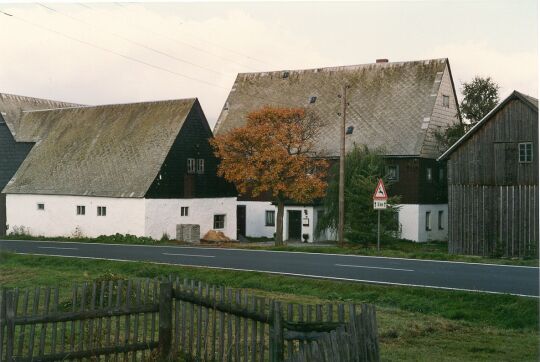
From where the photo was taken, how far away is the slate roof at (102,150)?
4150 centimetres

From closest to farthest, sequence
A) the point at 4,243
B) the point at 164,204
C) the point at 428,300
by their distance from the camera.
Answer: the point at 428,300, the point at 4,243, the point at 164,204

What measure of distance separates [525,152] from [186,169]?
65.1 feet

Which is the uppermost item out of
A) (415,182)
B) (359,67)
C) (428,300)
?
(359,67)

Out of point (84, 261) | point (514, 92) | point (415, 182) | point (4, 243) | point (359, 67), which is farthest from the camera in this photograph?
point (359, 67)

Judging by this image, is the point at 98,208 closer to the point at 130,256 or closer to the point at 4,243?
the point at 4,243

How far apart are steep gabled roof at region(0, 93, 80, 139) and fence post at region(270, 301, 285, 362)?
45411 millimetres

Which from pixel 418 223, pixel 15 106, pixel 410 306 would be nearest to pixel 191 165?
pixel 418 223

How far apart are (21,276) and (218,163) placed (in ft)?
77.1

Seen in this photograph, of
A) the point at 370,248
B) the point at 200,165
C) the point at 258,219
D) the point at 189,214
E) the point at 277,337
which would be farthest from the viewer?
the point at 258,219

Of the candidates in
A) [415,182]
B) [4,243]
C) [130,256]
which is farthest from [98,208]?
[415,182]

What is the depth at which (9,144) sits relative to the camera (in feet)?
162

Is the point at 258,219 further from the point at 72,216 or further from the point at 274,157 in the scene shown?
the point at 72,216

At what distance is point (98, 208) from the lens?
41.4 meters

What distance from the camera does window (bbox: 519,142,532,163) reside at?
3145cm
